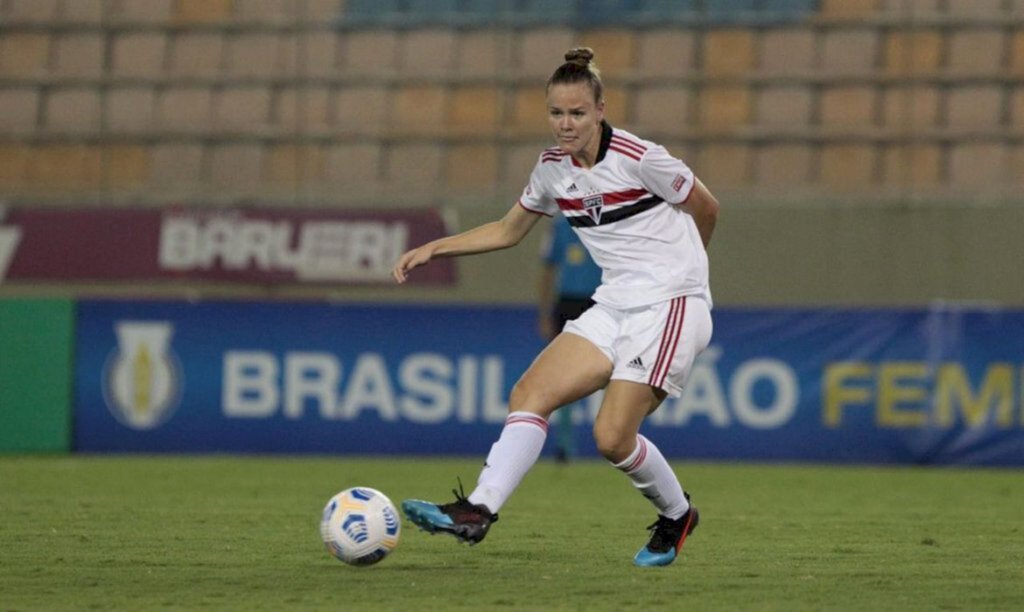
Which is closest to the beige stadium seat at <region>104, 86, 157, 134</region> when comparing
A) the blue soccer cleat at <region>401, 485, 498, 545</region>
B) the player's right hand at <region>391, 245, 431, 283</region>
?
the player's right hand at <region>391, 245, 431, 283</region>

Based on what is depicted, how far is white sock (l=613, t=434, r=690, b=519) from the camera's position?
22.4 feet

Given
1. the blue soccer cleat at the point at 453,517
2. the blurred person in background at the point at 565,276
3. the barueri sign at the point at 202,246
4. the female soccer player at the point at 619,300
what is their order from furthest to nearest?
the barueri sign at the point at 202,246 → the blurred person in background at the point at 565,276 → the female soccer player at the point at 619,300 → the blue soccer cleat at the point at 453,517

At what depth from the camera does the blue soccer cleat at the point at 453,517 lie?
251 inches

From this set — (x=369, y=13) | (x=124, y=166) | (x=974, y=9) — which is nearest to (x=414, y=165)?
(x=369, y=13)

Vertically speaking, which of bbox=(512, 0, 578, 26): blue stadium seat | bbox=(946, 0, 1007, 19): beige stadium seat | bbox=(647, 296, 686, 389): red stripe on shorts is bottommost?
bbox=(647, 296, 686, 389): red stripe on shorts

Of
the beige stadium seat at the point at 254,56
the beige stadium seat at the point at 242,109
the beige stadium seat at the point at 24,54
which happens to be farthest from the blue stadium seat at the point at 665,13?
the beige stadium seat at the point at 24,54

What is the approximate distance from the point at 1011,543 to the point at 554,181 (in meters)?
2.61

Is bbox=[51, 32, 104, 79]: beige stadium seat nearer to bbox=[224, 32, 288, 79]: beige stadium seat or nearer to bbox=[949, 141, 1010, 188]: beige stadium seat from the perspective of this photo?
bbox=[224, 32, 288, 79]: beige stadium seat

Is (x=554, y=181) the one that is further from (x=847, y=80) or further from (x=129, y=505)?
(x=847, y=80)

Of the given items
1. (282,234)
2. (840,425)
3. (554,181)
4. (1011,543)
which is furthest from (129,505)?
(282,234)

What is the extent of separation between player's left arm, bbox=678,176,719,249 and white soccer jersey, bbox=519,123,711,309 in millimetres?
31

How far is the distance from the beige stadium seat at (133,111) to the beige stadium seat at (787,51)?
582 cm

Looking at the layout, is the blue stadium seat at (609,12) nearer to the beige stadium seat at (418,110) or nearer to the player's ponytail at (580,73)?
the beige stadium seat at (418,110)

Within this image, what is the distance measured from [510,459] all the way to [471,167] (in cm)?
1073
